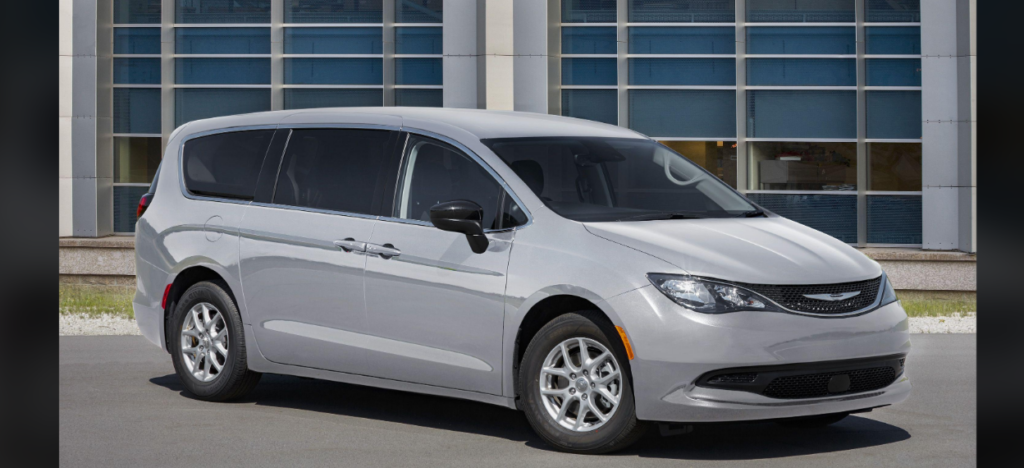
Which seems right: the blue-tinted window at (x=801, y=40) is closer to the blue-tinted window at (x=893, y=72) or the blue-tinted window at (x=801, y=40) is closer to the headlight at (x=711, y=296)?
the blue-tinted window at (x=893, y=72)

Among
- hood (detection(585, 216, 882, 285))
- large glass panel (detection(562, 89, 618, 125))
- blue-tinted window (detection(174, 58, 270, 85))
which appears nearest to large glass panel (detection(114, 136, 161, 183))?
blue-tinted window (detection(174, 58, 270, 85))

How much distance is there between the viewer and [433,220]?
617 centimetres

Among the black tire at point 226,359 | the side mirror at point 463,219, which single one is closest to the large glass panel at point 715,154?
the black tire at point 226,359

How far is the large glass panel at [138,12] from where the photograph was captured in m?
18.6

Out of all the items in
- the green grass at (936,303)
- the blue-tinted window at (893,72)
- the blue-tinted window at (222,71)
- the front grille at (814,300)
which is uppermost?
the blue-tinted window at (222,71)

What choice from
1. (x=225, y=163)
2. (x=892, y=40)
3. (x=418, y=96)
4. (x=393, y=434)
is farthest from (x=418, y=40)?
(x=393, y=434)

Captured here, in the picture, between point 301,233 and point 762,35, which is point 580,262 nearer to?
point 301,233

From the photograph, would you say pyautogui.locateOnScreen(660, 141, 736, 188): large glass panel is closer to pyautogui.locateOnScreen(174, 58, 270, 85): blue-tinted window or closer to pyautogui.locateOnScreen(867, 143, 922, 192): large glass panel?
pyautogui.locateOnScreen(867, 143, 922, 192): large glass panel

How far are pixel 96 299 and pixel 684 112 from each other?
29.2 ft

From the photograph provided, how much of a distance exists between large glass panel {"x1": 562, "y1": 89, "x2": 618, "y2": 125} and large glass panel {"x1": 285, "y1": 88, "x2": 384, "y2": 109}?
292 centimetres

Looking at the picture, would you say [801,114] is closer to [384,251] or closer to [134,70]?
[134,70]

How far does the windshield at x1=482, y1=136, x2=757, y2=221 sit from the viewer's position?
6297mm

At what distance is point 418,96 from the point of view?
59.4ft

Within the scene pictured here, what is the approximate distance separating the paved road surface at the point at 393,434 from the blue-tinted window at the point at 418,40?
10222 mm
